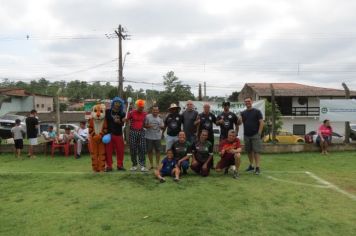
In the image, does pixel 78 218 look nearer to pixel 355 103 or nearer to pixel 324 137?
pixel 324 137

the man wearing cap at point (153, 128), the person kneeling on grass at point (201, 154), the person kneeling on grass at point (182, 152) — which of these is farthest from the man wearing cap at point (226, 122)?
the man wearing cap at point (153, 128)

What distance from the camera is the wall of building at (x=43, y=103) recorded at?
67750mm

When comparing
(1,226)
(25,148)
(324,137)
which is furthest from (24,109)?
(1,226)

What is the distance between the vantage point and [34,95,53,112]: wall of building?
6775 centimetres

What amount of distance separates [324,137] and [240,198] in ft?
24.2

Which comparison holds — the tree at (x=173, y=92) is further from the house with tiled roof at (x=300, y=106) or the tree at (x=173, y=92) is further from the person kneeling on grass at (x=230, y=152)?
the person kneeling on grass at (x=230, y=152)

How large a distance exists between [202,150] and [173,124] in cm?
97

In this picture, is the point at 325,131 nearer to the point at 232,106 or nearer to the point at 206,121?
the point at 232,106

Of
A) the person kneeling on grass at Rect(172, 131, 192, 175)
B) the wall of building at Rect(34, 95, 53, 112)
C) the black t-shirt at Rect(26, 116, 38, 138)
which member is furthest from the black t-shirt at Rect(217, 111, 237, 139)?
the wall of building at Rect(34, 95, 53, 112)

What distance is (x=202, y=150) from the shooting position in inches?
345

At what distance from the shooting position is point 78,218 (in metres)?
5.64

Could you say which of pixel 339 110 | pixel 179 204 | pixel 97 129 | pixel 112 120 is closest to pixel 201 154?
pixel 112 120

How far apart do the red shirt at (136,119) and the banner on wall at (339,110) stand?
753 cm

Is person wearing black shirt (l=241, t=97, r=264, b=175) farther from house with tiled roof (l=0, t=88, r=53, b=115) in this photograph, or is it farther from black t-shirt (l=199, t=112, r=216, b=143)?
house with tiled roof (l=0, t=88, r=53, b=115)
